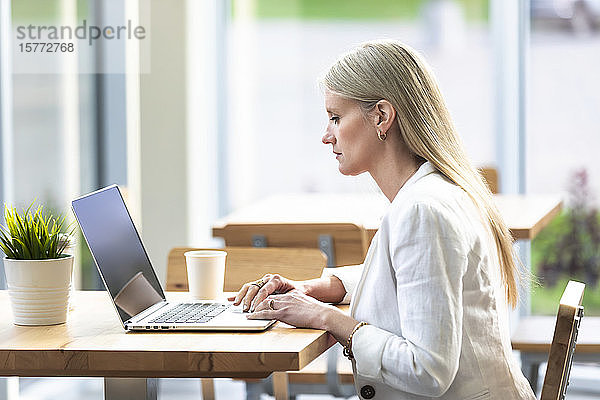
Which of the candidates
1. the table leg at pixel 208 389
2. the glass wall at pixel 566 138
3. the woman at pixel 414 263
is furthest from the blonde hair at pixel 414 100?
the glass wall at pixel 566 138

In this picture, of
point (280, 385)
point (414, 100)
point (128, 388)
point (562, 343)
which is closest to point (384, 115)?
point (414, 100)

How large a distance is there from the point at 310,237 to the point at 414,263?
4.40 ft

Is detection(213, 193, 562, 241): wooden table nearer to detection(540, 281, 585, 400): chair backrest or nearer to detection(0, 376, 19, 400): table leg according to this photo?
detection(0, 376, 19, 400): table leg

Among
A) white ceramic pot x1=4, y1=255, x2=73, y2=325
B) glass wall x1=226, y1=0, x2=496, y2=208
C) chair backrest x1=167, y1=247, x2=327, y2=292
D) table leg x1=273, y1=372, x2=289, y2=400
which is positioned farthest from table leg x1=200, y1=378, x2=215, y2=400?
glass wall x1=226, y1=0, x2=496, y2=208

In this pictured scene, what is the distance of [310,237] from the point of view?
2.94 metres

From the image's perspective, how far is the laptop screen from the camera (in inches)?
69.8

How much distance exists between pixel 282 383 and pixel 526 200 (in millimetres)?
1332

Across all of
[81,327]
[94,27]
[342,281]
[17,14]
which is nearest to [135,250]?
[81,327]

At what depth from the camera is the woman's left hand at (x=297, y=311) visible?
67.5 inches

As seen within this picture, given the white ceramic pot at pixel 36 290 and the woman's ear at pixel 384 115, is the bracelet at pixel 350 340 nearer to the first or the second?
the woman's ear at pixel 384 115

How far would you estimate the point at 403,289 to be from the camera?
5.29 feet

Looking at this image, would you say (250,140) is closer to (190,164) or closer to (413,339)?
(190,164)

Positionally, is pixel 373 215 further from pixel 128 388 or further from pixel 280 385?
pixel 128 388

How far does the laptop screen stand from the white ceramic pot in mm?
89
